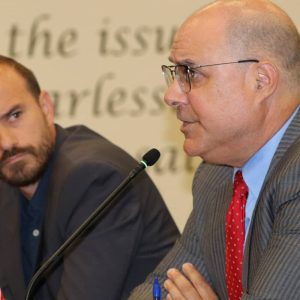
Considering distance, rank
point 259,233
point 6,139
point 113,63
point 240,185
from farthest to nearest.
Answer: point 113,63 → point 6,139 → point 240,185 → point 259,233

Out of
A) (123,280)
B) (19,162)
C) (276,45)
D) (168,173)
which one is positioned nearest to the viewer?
(276,45)

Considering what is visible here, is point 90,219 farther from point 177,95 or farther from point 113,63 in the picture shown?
point 113,63

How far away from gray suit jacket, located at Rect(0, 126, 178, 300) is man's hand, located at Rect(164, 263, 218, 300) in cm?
34

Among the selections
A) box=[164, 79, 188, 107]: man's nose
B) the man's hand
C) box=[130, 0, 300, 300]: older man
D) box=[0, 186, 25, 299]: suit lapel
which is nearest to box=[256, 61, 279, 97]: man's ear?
box=[130, 0, 300, 300]: older man

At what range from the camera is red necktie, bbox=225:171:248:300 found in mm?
2510

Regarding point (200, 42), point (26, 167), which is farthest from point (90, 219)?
point (26, 167)

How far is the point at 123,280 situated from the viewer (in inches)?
118

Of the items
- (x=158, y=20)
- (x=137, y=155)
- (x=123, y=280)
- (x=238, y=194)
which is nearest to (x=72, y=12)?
(x=158, y=20)

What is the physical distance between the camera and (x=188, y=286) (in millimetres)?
2621

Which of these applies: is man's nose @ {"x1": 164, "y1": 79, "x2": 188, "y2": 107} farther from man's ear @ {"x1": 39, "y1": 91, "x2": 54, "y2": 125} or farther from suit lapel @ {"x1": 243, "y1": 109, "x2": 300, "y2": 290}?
man's ear @ {"x1": 39, "y1": 91, "x2": 54, "y2": 125}

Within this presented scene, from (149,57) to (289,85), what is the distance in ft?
6.66

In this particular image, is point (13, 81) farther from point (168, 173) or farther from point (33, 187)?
point (168, 173)

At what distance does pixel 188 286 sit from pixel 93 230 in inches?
19.6

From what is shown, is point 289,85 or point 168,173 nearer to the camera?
point 289,85
